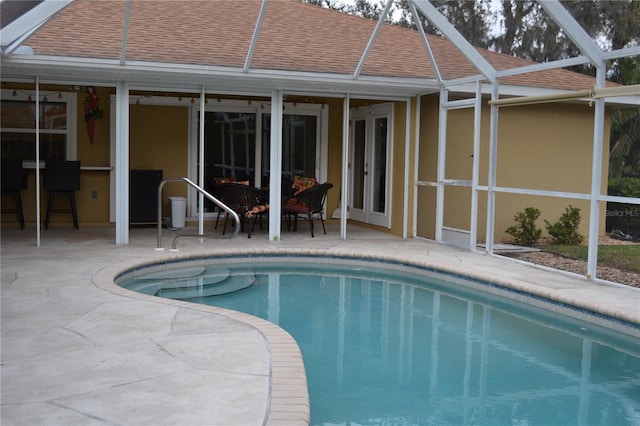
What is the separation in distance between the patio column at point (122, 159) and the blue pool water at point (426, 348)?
5.48 feet

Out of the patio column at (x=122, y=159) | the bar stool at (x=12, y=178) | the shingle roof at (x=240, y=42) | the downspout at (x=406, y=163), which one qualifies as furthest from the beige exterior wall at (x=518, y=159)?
the bar stool at (x=12, y=178)

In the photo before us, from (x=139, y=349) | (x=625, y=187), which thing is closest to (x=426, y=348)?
(x=139, y=349)

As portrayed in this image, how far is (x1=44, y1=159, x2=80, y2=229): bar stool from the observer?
33.9 ft

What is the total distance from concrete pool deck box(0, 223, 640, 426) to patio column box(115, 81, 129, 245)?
4.05 feet

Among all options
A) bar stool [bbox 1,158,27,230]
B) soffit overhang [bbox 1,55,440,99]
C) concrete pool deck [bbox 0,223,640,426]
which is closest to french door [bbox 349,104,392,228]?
soffit overhang [bbox 1,55,440,99]

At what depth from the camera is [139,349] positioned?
4.18 m

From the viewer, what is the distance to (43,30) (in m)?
8.51

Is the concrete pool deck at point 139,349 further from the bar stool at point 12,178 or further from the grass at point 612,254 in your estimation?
the bar stool at point 12,178

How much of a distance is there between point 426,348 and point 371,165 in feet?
22.6

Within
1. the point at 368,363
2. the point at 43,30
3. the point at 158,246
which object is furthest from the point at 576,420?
the point at 43,30

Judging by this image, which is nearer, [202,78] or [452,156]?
[202,78]

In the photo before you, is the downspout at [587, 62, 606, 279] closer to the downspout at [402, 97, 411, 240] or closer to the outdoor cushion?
the downspout at [402, 97, 411, 240]

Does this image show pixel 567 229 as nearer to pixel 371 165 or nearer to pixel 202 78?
pixel 371 165

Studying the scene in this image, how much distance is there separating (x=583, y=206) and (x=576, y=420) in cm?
860
